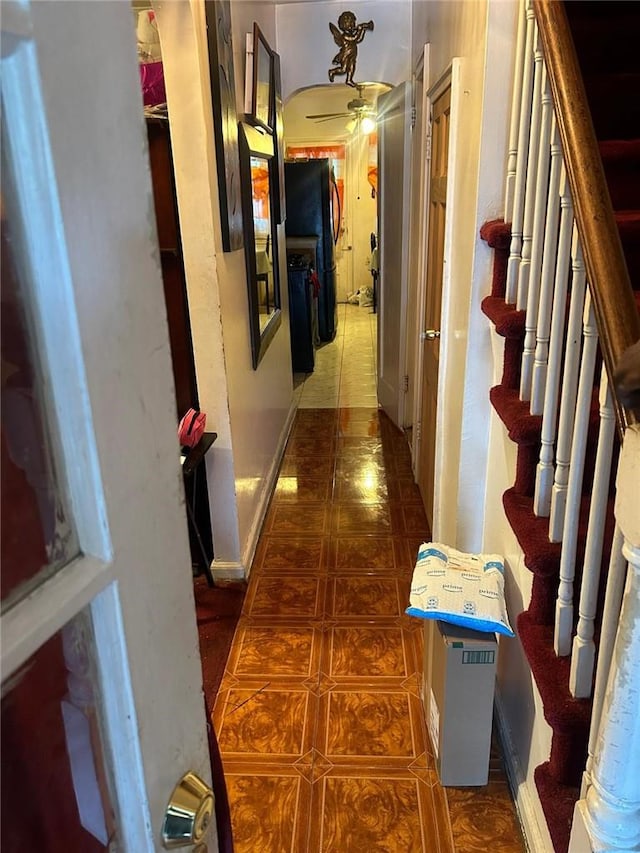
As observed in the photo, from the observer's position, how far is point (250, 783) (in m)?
1.83

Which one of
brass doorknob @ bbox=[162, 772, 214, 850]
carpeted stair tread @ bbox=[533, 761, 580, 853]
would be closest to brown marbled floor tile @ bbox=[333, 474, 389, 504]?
carpeted stair tread @ bbox=[533, 761, 580, 853]

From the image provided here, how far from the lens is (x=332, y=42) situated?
3.73 m

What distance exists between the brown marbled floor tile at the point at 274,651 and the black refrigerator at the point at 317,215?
16.1 ft

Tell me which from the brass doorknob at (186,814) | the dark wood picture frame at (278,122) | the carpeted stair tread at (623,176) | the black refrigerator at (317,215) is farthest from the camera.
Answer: the black refrigerator at (317,215)

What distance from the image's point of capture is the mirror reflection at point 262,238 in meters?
3.06

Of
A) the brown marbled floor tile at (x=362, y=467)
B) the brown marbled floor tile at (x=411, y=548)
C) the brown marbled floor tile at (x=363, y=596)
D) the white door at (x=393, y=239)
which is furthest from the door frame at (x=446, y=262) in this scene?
the brown marbled floor tile at (x=362, y=467)

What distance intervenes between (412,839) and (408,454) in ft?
8.34

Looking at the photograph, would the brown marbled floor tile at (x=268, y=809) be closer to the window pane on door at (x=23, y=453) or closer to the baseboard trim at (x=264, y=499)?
the baseboard trim at (x=264, y=499)

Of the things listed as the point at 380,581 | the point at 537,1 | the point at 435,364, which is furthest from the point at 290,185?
the point at 537,1

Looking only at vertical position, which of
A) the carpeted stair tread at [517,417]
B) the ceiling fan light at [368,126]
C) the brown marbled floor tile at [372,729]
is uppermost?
the ceiling fan light at [368,126]

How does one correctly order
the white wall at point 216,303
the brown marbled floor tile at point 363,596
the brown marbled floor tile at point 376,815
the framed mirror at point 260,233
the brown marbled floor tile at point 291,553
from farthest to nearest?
the brown marbled floor tile at point 291,553, the framed mirror at point 260,233, the brown marbled floor tile at point 363,596, the white wall at point 216,303, the brown marbled floor tile at point 376,815

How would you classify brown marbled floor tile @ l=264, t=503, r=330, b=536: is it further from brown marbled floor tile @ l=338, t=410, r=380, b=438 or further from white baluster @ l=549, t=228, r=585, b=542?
white baluster @ l=549, t=228, r=585, b=542

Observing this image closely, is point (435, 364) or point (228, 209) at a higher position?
point (228, 209)

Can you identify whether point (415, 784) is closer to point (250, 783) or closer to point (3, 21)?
point (250, 783)
